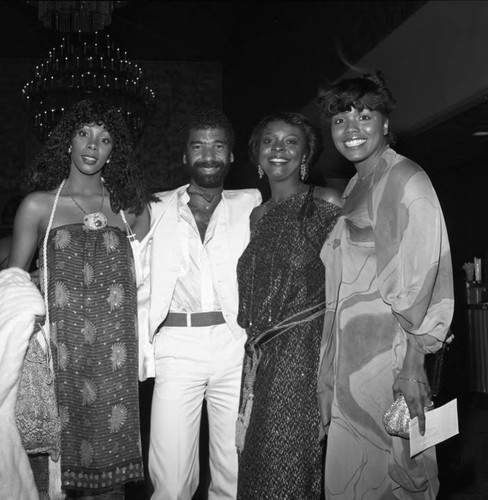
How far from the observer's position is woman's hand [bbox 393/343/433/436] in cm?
206

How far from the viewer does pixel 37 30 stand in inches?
385

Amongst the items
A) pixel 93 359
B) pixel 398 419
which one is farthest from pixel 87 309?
pixel 398 419

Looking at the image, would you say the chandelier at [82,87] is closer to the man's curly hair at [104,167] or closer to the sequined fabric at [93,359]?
the man's curly hair at [104,167]

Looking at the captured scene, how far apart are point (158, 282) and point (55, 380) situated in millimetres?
591

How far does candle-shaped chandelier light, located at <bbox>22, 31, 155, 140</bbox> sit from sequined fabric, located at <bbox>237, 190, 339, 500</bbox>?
18.2ft

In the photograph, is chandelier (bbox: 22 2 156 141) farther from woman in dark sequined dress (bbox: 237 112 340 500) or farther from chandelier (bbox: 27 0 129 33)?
woman in dark sequined dress (bbox: 237 112 340 500)

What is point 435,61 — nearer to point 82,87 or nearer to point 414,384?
point 414,384

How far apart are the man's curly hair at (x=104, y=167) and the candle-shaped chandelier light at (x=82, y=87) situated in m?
5.10

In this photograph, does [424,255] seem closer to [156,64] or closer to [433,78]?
[433,78]

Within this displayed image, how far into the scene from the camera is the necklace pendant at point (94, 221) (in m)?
2.76

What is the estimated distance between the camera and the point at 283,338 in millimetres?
2709

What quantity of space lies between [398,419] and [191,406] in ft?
3.57

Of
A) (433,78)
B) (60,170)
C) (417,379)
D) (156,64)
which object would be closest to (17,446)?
(60,170)

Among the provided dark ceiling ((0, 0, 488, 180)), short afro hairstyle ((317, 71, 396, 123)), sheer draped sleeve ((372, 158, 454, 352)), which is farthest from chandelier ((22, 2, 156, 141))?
sheer draped sleeve ((372, 158, 454, 352))
